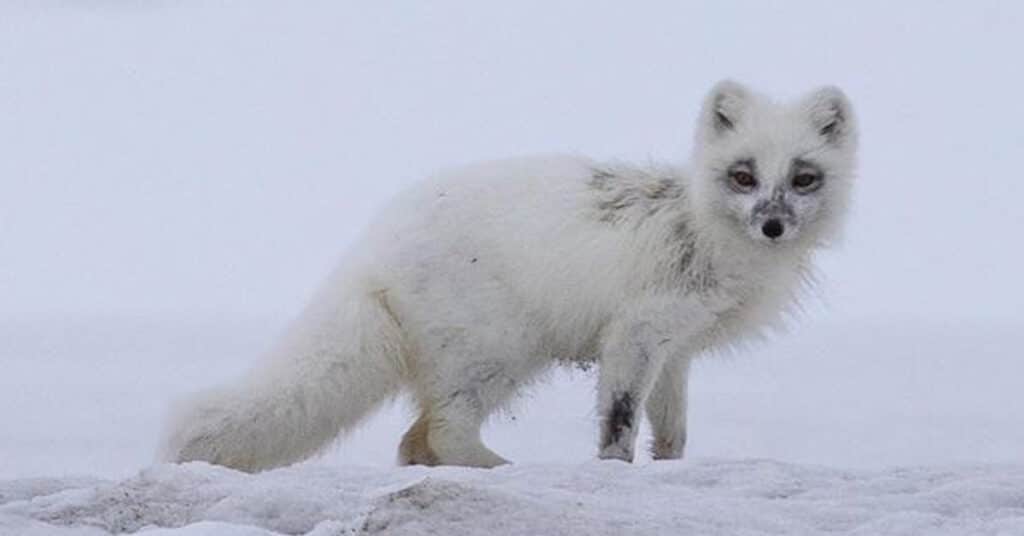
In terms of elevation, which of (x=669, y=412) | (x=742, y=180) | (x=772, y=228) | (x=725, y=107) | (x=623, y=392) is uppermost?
(x=725, y=107)

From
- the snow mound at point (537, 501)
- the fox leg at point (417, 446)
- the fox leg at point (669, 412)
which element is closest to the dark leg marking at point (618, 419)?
the fox leg at point (669, 412)

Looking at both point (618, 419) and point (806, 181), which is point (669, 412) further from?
point (806, 181)

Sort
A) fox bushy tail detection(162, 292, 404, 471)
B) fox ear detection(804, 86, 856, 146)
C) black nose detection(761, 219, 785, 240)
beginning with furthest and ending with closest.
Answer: fox ear detection(804, 86, 856, 146) < black nose detection(761, 219, 785, 240) < fox bushy tail detection(162, 292, 404, 471)

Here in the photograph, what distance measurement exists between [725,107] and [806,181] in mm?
574

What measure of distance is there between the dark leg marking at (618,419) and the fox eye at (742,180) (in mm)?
1194

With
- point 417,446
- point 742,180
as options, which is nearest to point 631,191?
point 742,180

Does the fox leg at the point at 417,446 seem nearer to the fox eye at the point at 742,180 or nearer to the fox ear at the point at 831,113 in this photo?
the fox eye at the point at 742,180

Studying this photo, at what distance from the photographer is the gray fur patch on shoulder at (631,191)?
30.8ft

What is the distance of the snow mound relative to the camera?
5.00m

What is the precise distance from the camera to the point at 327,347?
894 cm

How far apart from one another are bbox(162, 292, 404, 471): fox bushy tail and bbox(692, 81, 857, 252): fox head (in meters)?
1.79

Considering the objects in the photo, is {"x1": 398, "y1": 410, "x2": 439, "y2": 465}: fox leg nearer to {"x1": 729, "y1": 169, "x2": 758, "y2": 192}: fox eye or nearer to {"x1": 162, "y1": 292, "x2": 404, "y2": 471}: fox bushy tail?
{"x1": 162, "y1": 292, "x2": 404, "y2": 471}: fox bushy tail

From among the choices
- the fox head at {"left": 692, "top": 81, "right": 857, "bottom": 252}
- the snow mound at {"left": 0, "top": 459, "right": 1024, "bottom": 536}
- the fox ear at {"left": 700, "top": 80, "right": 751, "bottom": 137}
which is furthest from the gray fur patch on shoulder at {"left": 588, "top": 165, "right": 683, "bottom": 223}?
the snow mound at {"left": 0, "top": 459, "right": 1024, "bottom": 536}

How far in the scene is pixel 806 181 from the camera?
9148 mm
